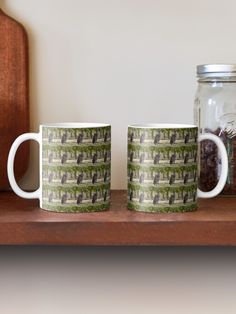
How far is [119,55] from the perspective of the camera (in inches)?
36.2

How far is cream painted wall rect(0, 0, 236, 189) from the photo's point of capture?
3.00 ft

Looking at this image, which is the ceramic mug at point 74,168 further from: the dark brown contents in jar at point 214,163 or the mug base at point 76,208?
the dark brown contents in jar at point 214,163

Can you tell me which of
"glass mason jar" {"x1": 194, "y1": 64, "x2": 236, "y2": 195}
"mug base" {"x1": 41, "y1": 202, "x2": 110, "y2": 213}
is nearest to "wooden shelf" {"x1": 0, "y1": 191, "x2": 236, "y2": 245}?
"mug base" {"x1": 41, "y1": 202, "x2": 110, "y2": 213}

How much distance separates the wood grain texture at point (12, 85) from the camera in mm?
896

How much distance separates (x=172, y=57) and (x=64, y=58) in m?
0.14

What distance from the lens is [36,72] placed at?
36.2 inches

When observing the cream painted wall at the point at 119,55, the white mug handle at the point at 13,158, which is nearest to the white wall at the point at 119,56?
the cream painted wall at the point at 119,55

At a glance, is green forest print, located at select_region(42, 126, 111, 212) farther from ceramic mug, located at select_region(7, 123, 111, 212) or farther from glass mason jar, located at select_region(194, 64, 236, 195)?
glass mason jar, located at select_region(194, 64, 236, 195)

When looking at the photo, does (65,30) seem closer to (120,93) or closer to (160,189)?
(120,93)

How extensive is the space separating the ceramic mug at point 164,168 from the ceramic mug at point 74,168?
39 millimetres

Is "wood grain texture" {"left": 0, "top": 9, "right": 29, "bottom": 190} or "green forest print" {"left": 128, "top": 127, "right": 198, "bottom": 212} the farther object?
"wood grain texture" {"left": 0, "top": 9, "right": 29, "bottom": 190}

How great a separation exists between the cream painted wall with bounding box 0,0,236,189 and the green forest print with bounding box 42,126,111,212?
153 millimetres

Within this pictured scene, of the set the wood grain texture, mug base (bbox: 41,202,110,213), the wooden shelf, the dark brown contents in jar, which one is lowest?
the wooden shelf

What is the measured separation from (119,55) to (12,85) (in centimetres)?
15
